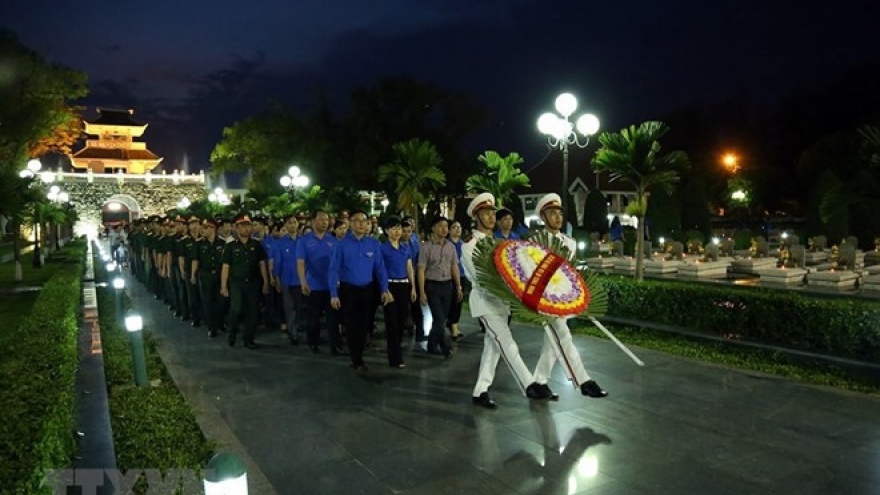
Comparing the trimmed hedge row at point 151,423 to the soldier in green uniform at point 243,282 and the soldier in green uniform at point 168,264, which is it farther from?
the soldier in green uniform at point 168,264

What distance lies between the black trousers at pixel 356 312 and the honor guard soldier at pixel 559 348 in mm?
2251

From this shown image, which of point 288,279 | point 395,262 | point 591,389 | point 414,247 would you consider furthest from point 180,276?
point 591,389

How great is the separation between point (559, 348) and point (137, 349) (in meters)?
4.21

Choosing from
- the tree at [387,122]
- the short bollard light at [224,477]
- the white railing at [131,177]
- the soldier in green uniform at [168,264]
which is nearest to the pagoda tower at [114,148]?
the white railing at [131,177]

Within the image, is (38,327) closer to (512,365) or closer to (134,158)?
(512,365)

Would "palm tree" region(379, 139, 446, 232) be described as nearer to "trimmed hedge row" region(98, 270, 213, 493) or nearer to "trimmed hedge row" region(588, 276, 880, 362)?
"trimmed hedge row" region(588, 276, 880, 362)

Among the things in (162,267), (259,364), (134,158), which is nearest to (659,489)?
(259,364)

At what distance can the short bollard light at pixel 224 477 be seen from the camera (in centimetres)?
287

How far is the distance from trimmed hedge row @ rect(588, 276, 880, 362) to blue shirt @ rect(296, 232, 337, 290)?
454 cm

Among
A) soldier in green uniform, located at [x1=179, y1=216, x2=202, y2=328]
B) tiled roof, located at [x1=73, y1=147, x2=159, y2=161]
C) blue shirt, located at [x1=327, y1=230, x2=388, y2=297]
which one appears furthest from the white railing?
blue shirt, located at [x1=327, y1=230, x2=388, y2=297]

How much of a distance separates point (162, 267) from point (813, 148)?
3734 centimetres

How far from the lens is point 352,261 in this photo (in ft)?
25.0

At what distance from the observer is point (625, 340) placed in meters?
9.20

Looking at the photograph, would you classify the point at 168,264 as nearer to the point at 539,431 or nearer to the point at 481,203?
the point at 481,203
